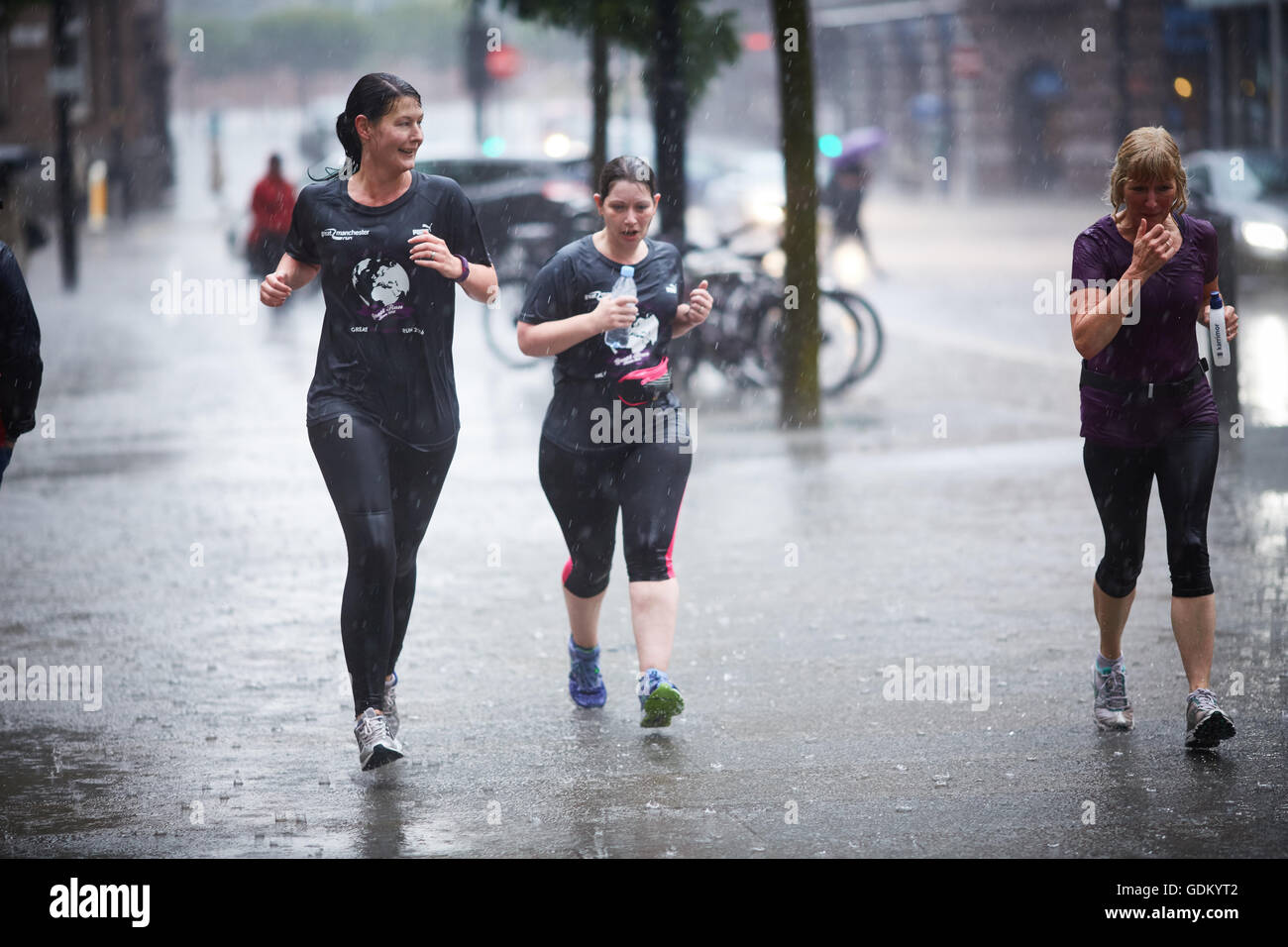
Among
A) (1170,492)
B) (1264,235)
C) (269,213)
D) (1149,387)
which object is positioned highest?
(269,213)

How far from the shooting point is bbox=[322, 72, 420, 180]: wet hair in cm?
548

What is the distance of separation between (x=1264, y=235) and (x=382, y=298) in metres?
16.5

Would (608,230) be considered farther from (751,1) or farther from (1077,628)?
(751,1)

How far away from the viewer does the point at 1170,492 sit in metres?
5.74

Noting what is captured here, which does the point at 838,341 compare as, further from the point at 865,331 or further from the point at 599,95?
the point at 599,95

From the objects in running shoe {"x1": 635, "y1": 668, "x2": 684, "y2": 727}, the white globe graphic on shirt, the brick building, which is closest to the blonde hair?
running shoe {"x1": 635, "y1": 668, "x2": 684, "y2": 727}

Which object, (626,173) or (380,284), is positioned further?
(626,173)

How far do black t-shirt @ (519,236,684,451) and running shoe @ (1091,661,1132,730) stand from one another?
159 centimetres

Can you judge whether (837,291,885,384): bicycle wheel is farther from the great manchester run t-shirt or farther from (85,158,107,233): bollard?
(85,158,107,233): bollard

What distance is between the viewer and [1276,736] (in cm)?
585

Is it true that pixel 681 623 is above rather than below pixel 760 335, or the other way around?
below

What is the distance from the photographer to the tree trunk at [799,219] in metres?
12.0

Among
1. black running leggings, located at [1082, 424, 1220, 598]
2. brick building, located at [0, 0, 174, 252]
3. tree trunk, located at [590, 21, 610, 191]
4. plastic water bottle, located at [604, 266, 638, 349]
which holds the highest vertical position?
brick building, located at [0, 0, 174, 252]

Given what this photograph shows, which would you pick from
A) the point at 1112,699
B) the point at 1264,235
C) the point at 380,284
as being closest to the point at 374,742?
the point at 380,284
